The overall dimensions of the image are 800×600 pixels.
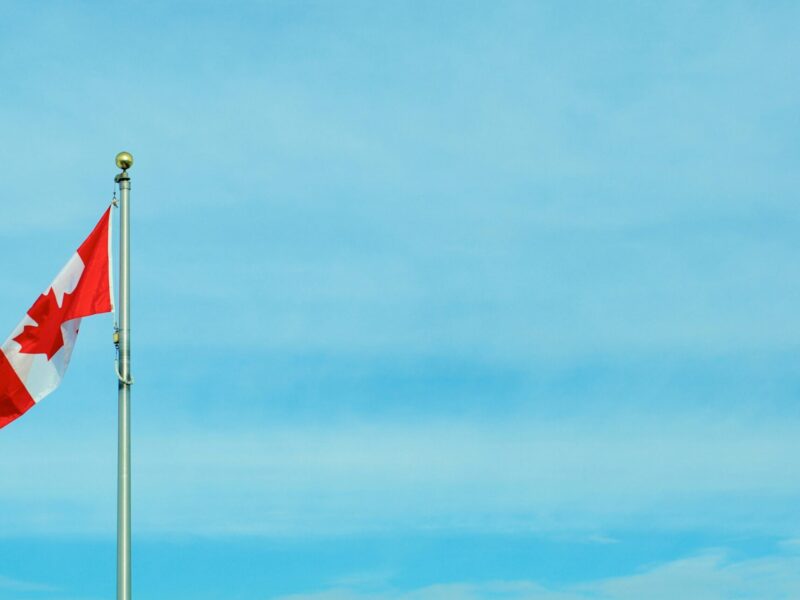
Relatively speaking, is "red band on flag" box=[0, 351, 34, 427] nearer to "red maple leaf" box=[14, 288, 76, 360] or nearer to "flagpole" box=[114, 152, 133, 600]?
"red maple leaf" box=[14, 288, 76, 360]

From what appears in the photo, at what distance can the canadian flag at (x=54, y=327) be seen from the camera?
28969 mm

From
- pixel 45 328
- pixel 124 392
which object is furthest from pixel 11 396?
pixel 124 392

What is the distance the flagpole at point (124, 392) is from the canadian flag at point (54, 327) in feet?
2.19

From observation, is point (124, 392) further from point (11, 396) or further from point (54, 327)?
point (11, 396)

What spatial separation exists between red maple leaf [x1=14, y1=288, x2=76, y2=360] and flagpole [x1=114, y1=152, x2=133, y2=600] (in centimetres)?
187

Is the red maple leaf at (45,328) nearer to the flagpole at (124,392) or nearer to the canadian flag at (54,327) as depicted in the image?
the canadian flag at (54,327)

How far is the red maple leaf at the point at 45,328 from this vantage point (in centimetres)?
2919

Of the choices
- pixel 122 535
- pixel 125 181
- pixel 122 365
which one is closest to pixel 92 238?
pixel 125 181

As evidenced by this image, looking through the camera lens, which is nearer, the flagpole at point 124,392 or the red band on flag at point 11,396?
the flagpole at point 124,392

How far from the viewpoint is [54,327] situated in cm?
2919

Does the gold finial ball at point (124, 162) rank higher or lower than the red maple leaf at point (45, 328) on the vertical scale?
higher

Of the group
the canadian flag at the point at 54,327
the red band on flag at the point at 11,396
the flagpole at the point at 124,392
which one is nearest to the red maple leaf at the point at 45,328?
the canadian flag at the point at 54,327

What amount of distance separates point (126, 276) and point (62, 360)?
8.80 ft

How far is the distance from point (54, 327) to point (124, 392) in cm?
297
